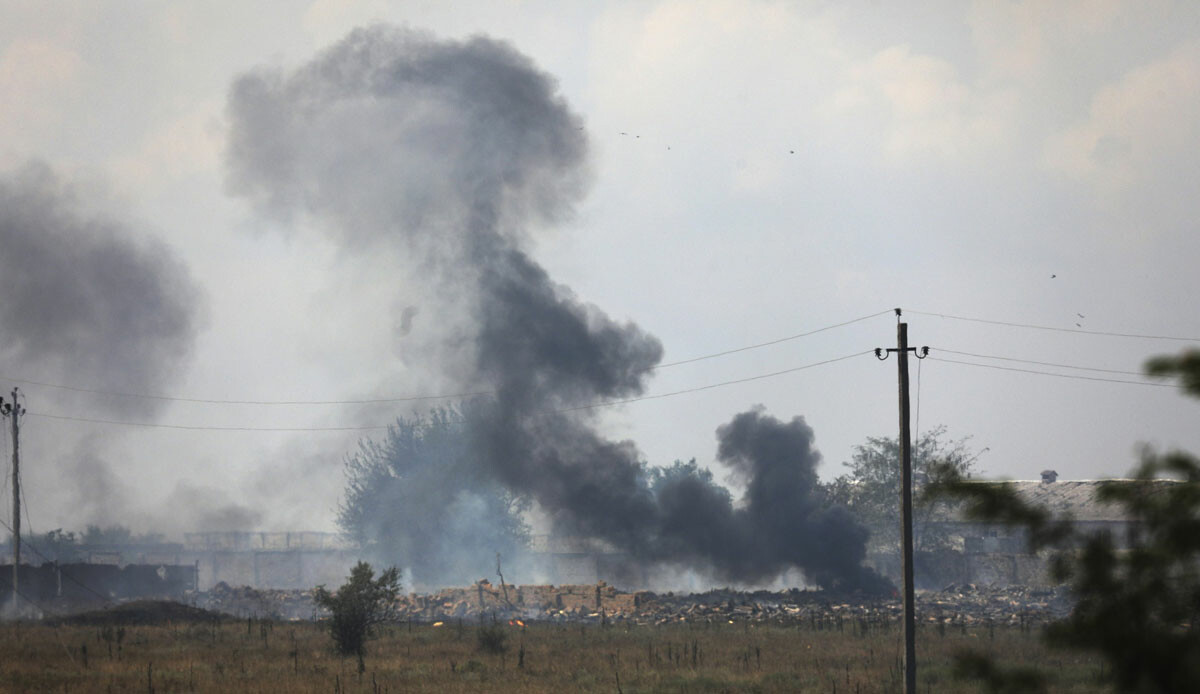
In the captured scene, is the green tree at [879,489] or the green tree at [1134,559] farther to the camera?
the green tree at [879,489]

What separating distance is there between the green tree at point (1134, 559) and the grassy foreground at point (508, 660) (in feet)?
62.8

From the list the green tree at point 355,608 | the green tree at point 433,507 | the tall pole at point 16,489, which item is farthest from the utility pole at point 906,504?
the green tree at point 433,507

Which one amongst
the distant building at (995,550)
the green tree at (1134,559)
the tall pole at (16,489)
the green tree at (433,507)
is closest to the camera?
the green tree at (1134,559)

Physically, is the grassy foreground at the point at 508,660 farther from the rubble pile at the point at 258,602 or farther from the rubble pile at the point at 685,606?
the rubble pile at the point at 258,602

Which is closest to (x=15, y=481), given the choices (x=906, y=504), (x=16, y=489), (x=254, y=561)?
(x=16, y=489)

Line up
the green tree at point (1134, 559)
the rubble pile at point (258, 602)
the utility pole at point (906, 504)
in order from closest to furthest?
the green tree at point (1134, 559), the utility pole at point (906, 504), the rubble pile at point (258, 602)

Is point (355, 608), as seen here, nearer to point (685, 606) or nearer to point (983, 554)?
point (685, 606)

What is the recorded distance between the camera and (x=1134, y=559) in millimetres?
3920

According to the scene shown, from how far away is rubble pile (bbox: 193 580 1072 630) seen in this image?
162 ft

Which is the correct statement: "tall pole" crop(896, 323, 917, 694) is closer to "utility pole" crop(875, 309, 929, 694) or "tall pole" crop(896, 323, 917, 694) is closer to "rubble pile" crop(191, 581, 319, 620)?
"utility pole" crop(875, 309, 929, 694)

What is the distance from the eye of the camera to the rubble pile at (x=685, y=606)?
4925 cm

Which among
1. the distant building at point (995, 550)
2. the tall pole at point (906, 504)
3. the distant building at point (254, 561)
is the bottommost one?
the distant building at point (254, 561)

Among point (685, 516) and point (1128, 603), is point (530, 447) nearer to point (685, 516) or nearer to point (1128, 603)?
point (685, 516)

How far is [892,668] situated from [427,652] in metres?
13.5
